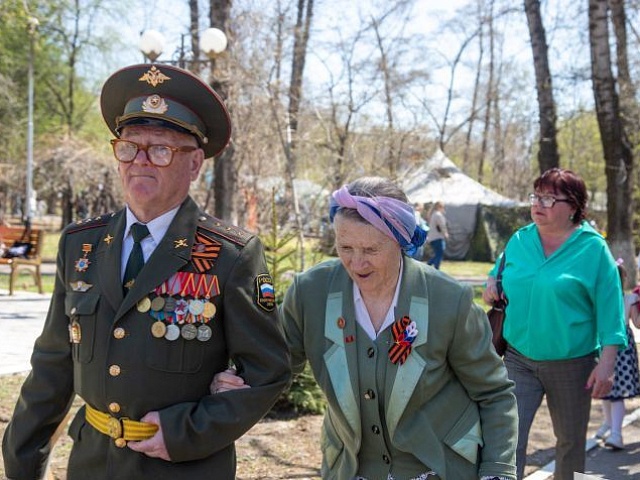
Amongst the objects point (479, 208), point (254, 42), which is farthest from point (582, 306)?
point (479, 208)

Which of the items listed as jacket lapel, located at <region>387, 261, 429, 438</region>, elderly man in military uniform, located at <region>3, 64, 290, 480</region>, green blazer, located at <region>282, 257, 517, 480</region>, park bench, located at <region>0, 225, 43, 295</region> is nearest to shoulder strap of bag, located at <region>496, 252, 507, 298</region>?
green blazer, located at <region>282, 257, 517, 480</region>

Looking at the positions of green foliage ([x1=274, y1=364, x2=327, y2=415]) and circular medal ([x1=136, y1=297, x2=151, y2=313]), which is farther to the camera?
green foliage ([x1=274, y1=364, x2=327, y2=415])

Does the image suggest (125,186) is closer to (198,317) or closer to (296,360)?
(198,317)

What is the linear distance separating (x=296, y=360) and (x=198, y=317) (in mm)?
527

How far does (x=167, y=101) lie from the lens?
Answer: 8.23 feet

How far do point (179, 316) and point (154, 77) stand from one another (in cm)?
79

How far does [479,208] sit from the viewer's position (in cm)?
2670

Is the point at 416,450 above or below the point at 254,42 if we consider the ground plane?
below

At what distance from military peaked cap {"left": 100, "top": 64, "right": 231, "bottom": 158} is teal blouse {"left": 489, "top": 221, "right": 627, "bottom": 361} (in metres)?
2.16

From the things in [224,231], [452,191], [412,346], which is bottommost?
[412,346]

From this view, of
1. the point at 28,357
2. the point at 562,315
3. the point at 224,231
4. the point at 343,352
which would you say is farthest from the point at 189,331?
the point at 28,357

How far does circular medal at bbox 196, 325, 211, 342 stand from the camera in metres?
2.37

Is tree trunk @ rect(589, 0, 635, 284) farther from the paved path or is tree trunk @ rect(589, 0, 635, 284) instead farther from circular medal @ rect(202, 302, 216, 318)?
circular medal @ rect(202, 302, 216, 318)

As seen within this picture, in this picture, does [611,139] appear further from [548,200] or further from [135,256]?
[135,256]
